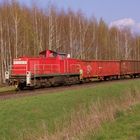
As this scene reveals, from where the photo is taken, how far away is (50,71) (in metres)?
36.6

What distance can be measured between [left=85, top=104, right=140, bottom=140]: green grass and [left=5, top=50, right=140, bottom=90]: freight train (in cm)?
1887

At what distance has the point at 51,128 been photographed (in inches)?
600

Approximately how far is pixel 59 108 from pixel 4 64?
37.2 metres

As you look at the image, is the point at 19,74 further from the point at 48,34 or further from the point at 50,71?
the point at 48,34

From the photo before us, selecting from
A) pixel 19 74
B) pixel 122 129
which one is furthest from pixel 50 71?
pixel 122 129

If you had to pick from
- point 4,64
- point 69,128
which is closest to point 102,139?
point 69,128

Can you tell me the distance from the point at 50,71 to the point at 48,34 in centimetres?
3268

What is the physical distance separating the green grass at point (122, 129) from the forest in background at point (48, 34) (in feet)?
128

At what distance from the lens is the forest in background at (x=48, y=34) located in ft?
200

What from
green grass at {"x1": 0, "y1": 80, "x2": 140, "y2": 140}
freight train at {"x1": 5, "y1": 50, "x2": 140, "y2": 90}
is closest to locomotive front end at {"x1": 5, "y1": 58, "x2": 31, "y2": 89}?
freight train at {"x1": 5, "y1": 50, "x2": 140, "y2": 90}

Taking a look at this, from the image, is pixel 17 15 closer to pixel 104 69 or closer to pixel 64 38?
pixel 64 38

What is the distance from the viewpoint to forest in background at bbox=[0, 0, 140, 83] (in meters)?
60.8

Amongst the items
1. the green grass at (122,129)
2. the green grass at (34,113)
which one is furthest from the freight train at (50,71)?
the green grass at (122,129)

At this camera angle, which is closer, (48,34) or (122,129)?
(122,129)
